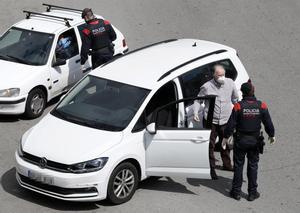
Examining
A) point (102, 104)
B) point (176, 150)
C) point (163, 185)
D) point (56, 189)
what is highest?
point (102, 104)

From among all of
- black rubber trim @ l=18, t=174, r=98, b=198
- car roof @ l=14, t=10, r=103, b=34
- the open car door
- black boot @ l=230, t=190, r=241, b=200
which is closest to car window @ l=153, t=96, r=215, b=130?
the open car door

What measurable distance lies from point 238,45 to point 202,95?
6.61m

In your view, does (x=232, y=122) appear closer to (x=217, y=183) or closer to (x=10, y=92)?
(x=217, y=183)

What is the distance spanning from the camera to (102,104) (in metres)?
10.4

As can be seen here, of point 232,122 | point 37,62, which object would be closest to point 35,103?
point 37,62

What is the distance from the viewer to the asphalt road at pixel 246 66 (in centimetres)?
1012

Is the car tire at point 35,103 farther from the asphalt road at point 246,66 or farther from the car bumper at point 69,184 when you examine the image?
the car bumper at point 69,184

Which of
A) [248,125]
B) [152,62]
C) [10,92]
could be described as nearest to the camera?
[248,125]

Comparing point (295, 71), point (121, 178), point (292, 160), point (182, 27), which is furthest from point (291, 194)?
point (182, 27)

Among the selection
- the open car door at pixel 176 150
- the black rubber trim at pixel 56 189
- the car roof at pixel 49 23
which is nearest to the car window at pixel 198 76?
the open car door at pixel 176 150

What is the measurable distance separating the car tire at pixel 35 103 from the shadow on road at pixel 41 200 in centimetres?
248

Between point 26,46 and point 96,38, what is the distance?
144 cm

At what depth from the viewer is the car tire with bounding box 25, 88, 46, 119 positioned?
42.3 feet

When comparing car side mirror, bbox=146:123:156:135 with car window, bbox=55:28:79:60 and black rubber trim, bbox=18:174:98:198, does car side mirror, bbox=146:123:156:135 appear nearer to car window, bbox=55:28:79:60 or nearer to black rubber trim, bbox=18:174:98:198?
black rubber trim, bbox=18:174:98:198
